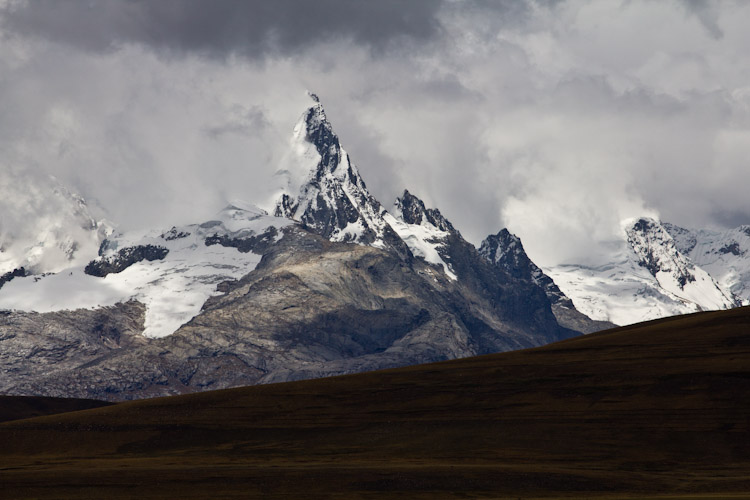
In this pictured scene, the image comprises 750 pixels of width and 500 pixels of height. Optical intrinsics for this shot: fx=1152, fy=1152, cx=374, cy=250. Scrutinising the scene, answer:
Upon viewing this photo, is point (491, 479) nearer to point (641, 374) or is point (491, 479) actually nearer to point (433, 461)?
point (433, 461)

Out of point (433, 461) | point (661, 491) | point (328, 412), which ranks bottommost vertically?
point (661, 491)

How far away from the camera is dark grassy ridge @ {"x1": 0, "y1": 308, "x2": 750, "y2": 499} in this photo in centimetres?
13375

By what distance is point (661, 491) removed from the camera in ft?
421

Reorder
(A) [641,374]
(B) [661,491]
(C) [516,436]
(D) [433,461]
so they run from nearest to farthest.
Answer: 1. (B) [661,491]
2. (D) [433,461]
3. (C) [516,436]
4. (A) [641,374]

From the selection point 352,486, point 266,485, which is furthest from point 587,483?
point 266,485

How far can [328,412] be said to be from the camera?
652 ft

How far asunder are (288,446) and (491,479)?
2003 inches

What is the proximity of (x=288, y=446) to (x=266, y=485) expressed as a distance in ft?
140

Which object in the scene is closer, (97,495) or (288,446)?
(97,495)

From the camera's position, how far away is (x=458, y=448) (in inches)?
6649

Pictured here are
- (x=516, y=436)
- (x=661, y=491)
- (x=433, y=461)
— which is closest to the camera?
(x=661, y=491)

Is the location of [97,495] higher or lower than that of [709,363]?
lower

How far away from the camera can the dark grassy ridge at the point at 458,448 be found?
133750 mm

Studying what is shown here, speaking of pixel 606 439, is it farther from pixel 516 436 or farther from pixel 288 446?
pixel 288 446
